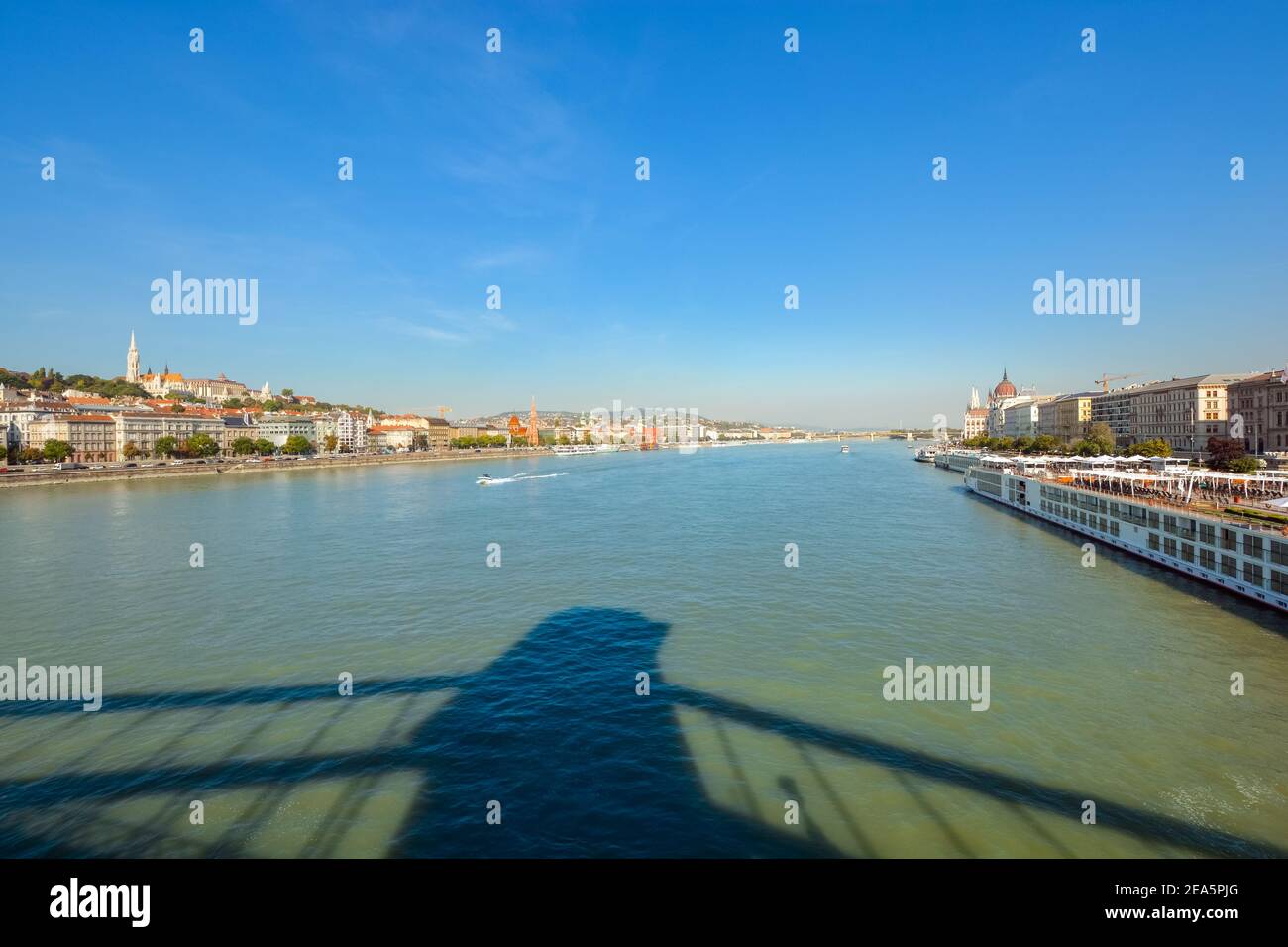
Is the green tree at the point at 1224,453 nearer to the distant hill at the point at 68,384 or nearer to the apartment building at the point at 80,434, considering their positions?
the apartment building at the point at 80,434

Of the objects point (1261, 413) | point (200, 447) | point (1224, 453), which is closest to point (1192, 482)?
point (1224, 453)

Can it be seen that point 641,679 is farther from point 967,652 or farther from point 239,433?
point 239,433

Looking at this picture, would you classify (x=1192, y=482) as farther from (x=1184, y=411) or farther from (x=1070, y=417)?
(x=1070, y=417)

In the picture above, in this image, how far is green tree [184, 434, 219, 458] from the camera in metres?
90.8

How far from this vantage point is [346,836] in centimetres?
727

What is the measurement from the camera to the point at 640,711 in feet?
34.8

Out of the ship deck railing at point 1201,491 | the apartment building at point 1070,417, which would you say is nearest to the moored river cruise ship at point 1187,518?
the ship deck railing at point 1201,491

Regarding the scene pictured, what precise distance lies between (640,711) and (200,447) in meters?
105

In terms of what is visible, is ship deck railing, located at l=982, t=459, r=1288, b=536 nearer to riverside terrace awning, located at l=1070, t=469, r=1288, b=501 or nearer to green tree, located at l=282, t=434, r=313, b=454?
riverside terrace awning, located at l=1070, t=469, r=1288, b=501

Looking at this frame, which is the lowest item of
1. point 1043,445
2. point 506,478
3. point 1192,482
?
point 506,478

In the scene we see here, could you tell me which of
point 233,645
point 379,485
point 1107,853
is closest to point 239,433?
point 379,485

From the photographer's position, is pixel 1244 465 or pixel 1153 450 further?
pixel 1153 450

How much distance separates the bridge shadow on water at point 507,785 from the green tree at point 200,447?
97046 millimetres
